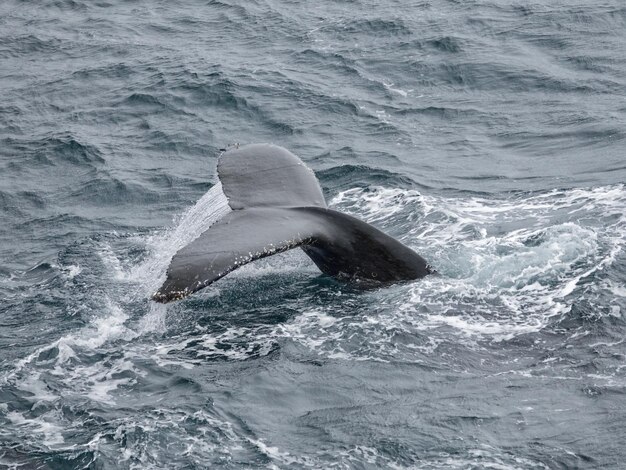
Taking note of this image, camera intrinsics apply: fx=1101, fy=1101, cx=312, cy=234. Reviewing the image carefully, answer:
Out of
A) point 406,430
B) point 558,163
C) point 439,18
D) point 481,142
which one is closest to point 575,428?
point 406,430

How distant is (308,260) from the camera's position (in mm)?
13672

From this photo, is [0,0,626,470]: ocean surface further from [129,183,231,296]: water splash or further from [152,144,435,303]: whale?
[152,144,435,303]: whale

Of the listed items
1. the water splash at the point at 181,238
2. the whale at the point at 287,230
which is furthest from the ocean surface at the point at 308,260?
the whale at the point at 287,230

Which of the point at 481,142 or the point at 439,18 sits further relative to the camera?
the point at 439,18

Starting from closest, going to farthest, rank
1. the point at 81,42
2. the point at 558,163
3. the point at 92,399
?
1. the point at 92,399
2. the point at 558,163
3. the point at 81,42

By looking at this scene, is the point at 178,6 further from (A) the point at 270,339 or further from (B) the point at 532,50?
(A) the point at 270,339

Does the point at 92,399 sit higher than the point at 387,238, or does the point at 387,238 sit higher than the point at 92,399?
the point at 387,238

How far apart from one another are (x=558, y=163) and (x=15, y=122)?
32.7ft

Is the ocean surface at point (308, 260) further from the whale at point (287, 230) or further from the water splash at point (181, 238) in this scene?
the whale at point (287, 230)

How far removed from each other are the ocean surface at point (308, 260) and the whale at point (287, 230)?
55 centimetres

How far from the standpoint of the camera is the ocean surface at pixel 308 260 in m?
10.2

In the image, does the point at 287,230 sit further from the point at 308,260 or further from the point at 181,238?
the point at 181,238

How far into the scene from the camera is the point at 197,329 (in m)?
12.0

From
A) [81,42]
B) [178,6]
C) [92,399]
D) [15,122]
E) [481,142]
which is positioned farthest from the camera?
[178,6]
